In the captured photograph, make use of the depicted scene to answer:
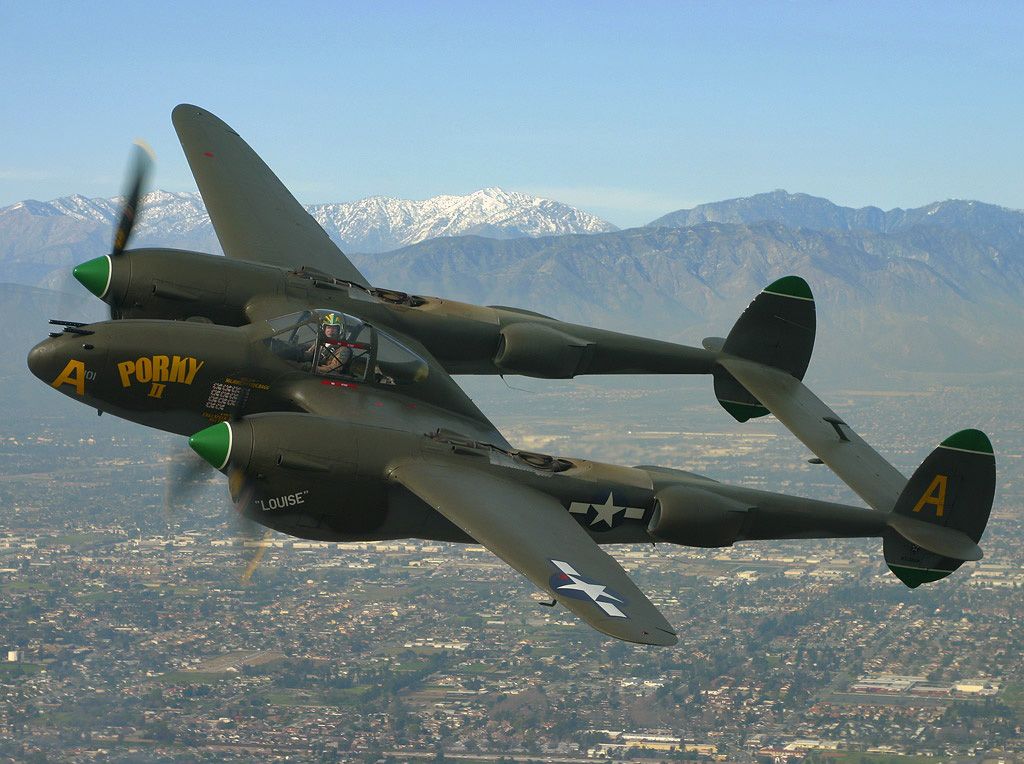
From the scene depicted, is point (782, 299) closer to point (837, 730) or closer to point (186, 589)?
point (837, 730)

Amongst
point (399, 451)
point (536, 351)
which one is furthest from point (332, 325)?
point (536, 351)

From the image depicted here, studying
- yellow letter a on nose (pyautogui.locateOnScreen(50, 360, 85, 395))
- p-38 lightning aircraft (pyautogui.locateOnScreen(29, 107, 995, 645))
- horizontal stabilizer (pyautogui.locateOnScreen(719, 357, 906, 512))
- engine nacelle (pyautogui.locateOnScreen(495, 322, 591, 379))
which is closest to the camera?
p-38 lightning aircraft (pyautogui.locateOnScreen(29, 107, 995, 645))

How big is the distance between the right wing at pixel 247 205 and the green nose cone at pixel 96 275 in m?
4.75

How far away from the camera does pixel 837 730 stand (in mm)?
119812

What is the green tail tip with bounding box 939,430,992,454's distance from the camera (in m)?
25.6

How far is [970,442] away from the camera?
1015 inches

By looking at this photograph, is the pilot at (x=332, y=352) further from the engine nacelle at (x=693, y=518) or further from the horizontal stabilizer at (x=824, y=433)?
the horizontal stabilizer at (x=824, y=433)

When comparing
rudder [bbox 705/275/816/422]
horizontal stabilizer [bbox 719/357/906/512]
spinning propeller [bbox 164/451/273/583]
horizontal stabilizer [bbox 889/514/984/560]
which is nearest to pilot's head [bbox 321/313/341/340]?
spinning propeller [bbox 164/451/273/583]

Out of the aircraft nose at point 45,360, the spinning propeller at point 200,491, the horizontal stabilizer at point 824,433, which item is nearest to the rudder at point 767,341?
the horizontal stabilizer at point 824,433

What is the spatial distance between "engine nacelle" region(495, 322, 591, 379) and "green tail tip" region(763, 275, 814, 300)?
620cm

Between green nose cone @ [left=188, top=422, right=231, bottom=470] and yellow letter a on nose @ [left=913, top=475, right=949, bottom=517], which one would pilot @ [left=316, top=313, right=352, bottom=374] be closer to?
green nose cone @ [left=188, top=422, right=231, bottom=470]

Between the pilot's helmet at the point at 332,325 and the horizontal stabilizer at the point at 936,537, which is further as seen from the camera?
the horizontal stabilizer at the point at 936,537

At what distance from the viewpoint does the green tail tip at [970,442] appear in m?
25.6

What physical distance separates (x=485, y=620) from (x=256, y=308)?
4824 inches
